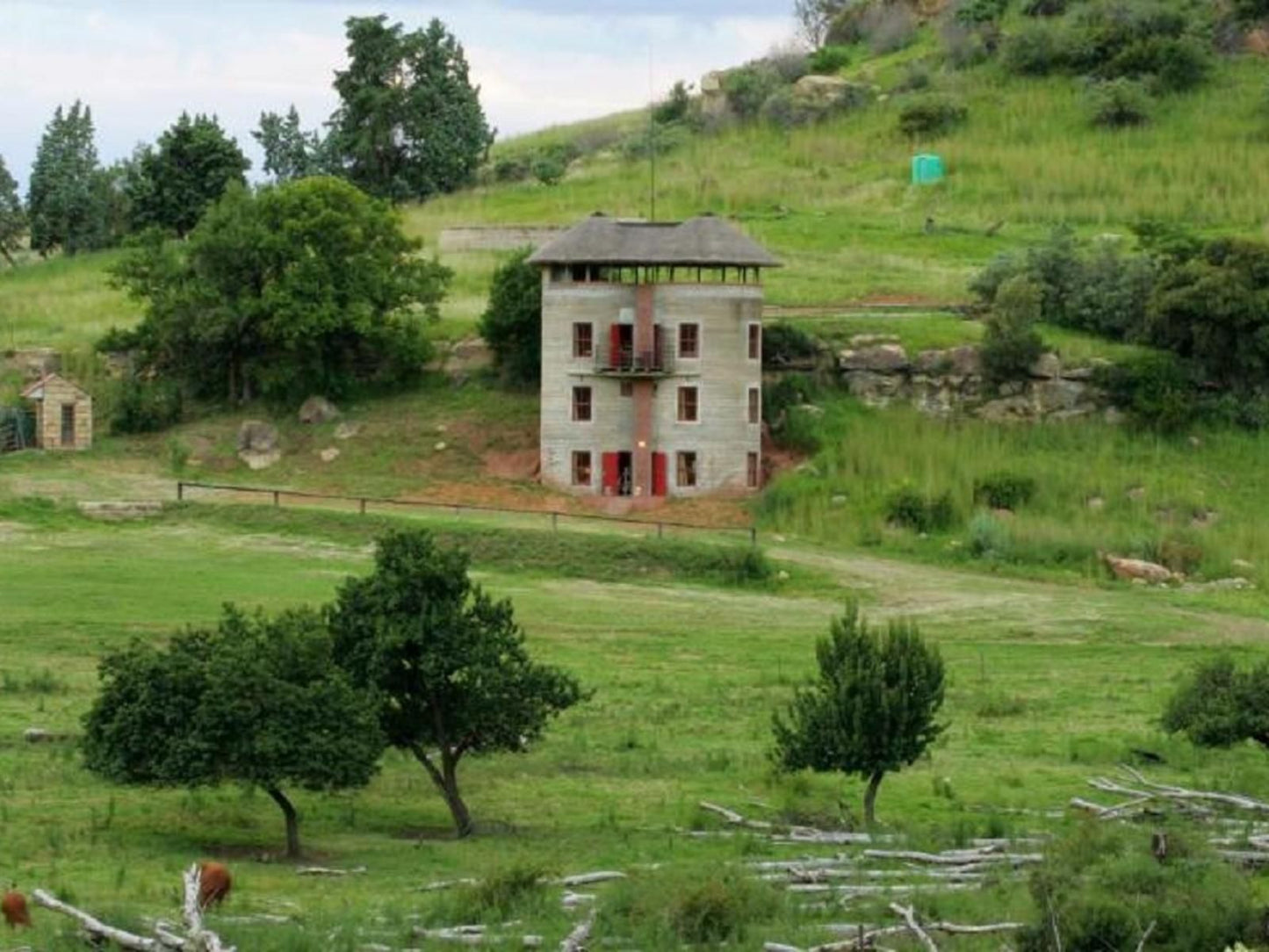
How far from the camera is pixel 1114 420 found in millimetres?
81812

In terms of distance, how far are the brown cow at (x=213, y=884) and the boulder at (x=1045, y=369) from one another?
50211mm

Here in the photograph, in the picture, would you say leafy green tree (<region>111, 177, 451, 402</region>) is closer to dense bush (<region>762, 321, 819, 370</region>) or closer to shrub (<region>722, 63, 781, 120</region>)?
dense bush (<region>762, 321, 819, 370</region>)

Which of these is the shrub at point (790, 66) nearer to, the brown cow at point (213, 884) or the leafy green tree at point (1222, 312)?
the leafy green tree at point (1222, 312)

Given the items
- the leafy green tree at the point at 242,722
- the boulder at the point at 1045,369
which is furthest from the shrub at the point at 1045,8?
the leafy green tree at the point at 242,722

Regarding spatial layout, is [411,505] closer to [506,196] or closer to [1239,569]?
[1239,569]

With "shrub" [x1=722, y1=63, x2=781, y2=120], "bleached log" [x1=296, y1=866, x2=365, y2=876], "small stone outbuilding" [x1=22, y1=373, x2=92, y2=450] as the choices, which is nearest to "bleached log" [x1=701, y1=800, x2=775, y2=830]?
"bleached log" [x1=296, y1=866, x2=365, y2=876]

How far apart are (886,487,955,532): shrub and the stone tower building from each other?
18.4ft

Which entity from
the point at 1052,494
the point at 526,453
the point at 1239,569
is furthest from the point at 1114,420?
the point at 526,453

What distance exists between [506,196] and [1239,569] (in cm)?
4929

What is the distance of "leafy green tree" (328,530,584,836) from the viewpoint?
42.8 meters

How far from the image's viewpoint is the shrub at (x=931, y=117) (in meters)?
116

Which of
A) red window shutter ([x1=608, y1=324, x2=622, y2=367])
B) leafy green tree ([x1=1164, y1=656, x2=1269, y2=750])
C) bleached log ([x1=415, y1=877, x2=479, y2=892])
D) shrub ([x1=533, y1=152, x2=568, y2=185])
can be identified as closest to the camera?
bleached log ([x1=415, y1=877, x2=479, y2=892])

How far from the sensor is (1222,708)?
149ft

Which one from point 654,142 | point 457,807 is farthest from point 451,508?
point 654,142
